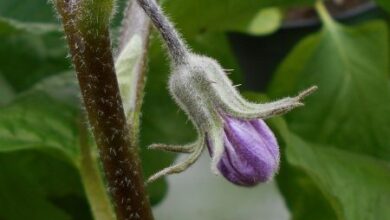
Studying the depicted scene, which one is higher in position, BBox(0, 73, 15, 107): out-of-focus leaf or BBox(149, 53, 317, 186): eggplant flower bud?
BBox(149, 53, 317, 186): eggplant flower bud

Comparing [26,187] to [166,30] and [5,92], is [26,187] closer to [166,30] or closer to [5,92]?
[5,92]

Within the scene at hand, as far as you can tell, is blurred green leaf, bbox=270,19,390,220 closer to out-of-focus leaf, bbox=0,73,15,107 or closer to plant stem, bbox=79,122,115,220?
plant stem, bbox=79,122,115,220

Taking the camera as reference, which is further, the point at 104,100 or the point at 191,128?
the point at 191,128

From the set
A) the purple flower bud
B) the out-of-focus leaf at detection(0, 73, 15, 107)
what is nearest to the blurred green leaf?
the purple flower bud

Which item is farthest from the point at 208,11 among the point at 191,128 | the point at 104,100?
the point at 104,100

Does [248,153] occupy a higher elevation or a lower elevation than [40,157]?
higher

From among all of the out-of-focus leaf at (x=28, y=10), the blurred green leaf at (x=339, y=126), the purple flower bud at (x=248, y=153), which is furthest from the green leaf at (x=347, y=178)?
the out-of-focus leaf at (x=28, y=10)
